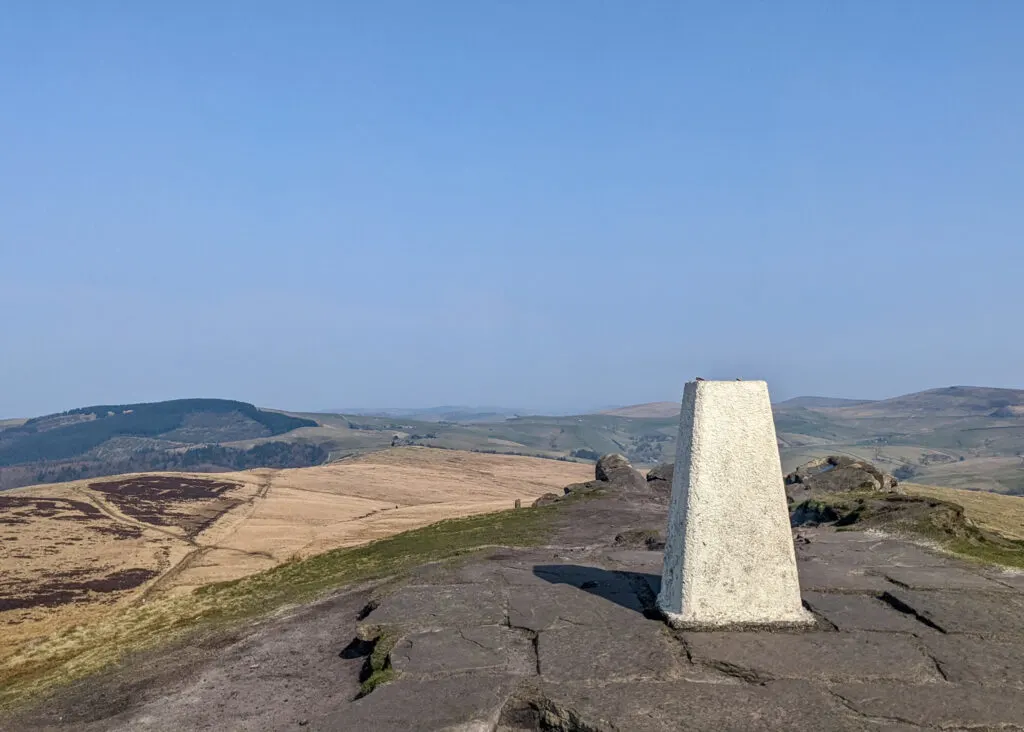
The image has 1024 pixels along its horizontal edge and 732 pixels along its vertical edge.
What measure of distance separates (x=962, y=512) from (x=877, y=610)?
28.2 feet

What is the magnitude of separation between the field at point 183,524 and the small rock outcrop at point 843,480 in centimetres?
1793

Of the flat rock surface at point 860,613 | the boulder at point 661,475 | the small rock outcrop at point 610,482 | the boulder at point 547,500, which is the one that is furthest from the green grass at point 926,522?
the boulder at point 661,475

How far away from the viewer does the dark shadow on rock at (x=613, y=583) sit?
10.5m

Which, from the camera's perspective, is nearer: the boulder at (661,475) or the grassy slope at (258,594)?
the grassy slope at (258,594)

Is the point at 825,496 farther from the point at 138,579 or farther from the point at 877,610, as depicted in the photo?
the point at 138,579

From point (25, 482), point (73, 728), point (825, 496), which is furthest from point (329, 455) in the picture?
point (73, 728)

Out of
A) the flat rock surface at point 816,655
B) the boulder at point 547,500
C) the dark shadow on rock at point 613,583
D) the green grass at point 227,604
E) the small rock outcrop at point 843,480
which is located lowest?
the green grass at point 227,604

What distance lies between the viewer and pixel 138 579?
32.8m

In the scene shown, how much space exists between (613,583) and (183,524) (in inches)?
1785

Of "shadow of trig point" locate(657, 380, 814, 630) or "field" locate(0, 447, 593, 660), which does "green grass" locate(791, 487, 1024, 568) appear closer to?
"shadow of trig point" locate(657, 380, 814, 630)

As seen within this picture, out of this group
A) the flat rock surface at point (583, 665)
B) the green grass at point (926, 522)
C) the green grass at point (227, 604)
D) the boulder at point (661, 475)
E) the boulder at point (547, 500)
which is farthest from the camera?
the boulder at point (661, 475)

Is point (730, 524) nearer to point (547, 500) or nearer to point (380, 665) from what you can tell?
point (380, 665)

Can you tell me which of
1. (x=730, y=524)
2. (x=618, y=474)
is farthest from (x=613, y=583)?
(x=618, y=474)

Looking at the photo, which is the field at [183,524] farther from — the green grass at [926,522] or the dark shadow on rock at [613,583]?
the green grass at [926,522]
